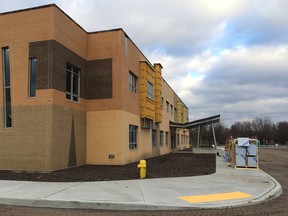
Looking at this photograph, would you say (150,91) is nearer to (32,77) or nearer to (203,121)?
(32,77)

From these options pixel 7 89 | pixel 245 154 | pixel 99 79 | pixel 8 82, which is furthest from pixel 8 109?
pixel 245 154

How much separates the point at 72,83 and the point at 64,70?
1.70 meters

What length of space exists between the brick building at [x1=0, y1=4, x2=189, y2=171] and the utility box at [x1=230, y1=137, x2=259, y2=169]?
7.09 m

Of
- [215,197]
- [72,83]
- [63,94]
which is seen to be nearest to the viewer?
[215,197]

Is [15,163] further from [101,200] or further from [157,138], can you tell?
[157,138]

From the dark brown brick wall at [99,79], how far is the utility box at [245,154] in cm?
869

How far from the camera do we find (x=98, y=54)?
2259cm

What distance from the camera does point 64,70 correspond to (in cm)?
1905

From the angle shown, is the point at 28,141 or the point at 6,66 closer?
the point at 28,141

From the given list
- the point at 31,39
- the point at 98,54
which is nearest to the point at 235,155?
the point at 98,54

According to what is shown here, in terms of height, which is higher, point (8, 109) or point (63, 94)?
point (63, 94)

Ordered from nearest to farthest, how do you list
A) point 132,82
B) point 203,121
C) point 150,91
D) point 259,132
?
point 132,82, point 150,91, point 203,121, point 259,132

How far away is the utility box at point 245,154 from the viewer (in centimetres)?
2061

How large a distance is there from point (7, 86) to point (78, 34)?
18.0ft
